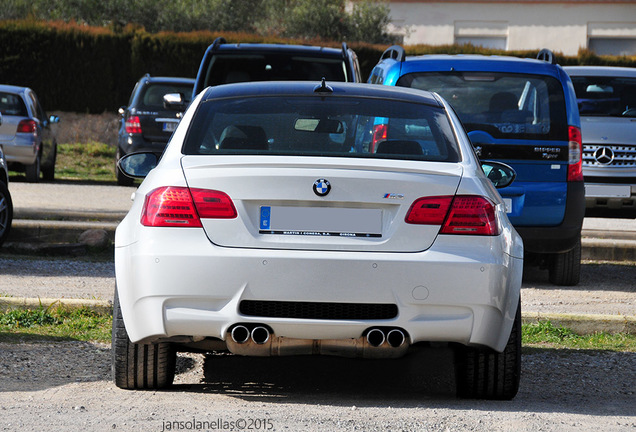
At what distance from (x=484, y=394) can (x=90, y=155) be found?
21.5 metres

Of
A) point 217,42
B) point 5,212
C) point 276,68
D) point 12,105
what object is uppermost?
point 217,42

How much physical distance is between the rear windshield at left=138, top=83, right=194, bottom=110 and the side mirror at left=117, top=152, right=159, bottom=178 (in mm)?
13029

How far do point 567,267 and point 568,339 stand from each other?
281 cm

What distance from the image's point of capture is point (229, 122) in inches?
224

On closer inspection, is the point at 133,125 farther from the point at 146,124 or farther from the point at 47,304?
the point at 47,304

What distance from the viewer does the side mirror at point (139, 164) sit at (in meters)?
6.27

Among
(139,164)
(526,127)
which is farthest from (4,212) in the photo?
(139,164)

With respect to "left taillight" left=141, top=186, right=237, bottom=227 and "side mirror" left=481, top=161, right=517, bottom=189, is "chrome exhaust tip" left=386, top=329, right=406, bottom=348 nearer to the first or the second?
"left taillight" left=141, top=186, right=237, bottom=227

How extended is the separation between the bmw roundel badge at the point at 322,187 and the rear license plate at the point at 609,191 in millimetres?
7215

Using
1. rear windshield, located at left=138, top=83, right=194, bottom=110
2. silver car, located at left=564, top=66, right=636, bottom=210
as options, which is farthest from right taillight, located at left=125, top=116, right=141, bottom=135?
silver car, located at left=564, top=66, right=636, bottom=210

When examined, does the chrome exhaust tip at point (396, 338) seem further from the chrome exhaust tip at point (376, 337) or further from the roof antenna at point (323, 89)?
the roof antenna at point (323, 89)

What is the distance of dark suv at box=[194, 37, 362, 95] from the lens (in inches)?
471

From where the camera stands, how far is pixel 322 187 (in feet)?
16.3

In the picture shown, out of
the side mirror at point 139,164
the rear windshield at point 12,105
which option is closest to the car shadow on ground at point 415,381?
the side mirror at point 139,164
